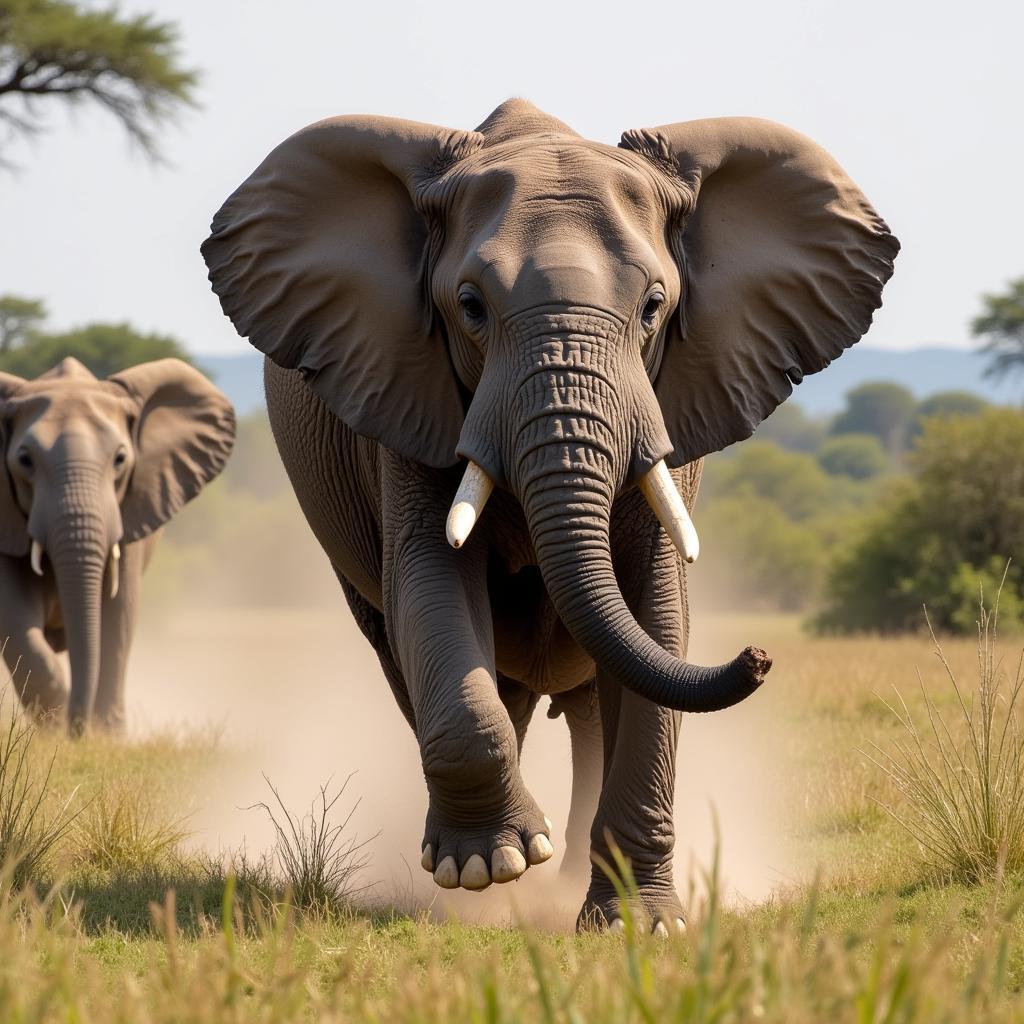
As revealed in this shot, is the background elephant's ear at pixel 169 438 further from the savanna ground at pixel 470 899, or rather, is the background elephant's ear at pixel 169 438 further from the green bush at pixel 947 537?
the green bush at pixel 947 537

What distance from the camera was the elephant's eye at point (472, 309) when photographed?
5.86 metres

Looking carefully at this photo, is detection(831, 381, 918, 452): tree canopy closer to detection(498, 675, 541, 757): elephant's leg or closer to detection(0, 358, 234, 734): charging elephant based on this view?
detection(0, 358, 234, 734): charging elephant

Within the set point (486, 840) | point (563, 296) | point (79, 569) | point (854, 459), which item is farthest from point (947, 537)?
point (854, 459)

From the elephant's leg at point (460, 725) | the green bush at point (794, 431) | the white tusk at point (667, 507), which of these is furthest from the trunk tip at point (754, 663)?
the green bush at point (794, 431)

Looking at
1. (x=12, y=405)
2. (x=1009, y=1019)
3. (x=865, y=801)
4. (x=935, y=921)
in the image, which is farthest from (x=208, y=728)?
(x=1009, y=1019)

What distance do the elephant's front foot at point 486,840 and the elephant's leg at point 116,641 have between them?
721cm

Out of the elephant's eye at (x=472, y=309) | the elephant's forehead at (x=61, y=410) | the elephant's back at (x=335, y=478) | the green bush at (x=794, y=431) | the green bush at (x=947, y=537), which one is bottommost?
the elephant's back at (x=335, y=478)

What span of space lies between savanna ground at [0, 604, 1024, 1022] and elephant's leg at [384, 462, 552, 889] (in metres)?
0.25

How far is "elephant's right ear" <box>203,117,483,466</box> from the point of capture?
6297 millimetres

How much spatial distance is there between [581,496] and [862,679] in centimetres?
789

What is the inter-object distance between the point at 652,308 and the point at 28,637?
25.7 feet

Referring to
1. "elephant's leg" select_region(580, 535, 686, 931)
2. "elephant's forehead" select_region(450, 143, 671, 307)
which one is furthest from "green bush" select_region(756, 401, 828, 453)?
"elephant's forehead" select_region(450, 143, 671, 307)

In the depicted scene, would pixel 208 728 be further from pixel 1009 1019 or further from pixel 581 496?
pixel 1009 1019

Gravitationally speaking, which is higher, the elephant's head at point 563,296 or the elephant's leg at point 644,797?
the elephant's head at point 563,296
